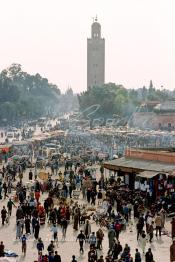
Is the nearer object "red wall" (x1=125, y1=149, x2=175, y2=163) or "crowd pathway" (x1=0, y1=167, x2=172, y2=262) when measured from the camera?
"crowd pathway" (x1=0, y1=167, x2=172, y2=262)

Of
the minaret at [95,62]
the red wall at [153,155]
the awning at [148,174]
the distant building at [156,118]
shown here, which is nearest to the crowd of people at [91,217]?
the awning at [148,174]

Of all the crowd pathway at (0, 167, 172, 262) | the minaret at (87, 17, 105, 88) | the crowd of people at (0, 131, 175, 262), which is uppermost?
the minaret at (87, 17, 105, 88)

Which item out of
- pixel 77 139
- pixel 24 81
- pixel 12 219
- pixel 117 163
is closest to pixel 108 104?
pixel 77 139

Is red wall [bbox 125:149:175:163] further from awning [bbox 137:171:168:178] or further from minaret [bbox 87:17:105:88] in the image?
minaret [bbox 87:17:105:88]

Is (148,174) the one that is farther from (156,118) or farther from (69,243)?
(156,118)

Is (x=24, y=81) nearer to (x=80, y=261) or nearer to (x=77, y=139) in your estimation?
(x=77, y=139)

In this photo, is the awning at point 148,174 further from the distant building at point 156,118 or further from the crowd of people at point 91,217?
the distant building at point 156,118

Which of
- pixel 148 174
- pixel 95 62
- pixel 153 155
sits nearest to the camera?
pixel 148 174

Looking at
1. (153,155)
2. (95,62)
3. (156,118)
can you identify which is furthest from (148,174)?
(95,62)

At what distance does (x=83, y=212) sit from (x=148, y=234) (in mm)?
3636

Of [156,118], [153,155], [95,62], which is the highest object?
[95,62]

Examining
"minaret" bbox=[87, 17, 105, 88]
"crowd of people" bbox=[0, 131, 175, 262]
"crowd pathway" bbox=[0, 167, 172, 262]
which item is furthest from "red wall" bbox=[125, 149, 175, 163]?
"minaret" bbox=[87, 17, 105, 88]

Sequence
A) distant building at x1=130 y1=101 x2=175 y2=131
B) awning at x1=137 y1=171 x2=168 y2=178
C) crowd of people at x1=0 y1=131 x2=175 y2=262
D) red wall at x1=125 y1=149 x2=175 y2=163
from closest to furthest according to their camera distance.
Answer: crowd of people at x1=0 y1=131 x2=175 y2=262
awning at x1=137 y1=171 x2=168 y2=178
red wall at x1=125 y1=149 x2=175 y2=163
distant building at x1=130 y1=101 x2=175 y2=131

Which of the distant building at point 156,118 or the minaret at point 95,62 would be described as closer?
the distant building at point 156,118
